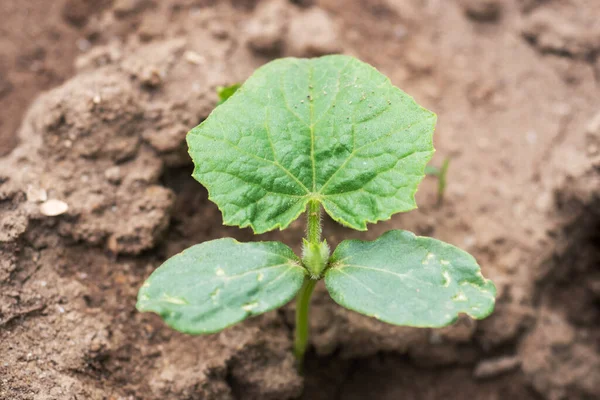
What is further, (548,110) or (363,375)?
(548,110)

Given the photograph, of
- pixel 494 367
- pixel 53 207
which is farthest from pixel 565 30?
pixel 53 207

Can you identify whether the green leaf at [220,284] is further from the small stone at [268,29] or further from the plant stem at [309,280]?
the small stone at [268,29]

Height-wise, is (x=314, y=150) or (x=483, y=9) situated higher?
(x=483, y=9)

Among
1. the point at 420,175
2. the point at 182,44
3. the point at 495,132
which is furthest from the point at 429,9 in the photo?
the point at 420,175

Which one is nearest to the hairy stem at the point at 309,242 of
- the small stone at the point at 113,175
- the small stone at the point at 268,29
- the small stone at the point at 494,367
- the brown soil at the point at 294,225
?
the brown soil at the point at 294,225

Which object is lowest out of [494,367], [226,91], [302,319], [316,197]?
[494,367]

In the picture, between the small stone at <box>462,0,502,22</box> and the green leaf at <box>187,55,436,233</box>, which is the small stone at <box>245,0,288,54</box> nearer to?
the green leaf at <box>187,55,436,233</box>

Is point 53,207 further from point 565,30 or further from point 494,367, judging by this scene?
point 565,30

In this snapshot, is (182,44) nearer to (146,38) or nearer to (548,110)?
(146,38)
